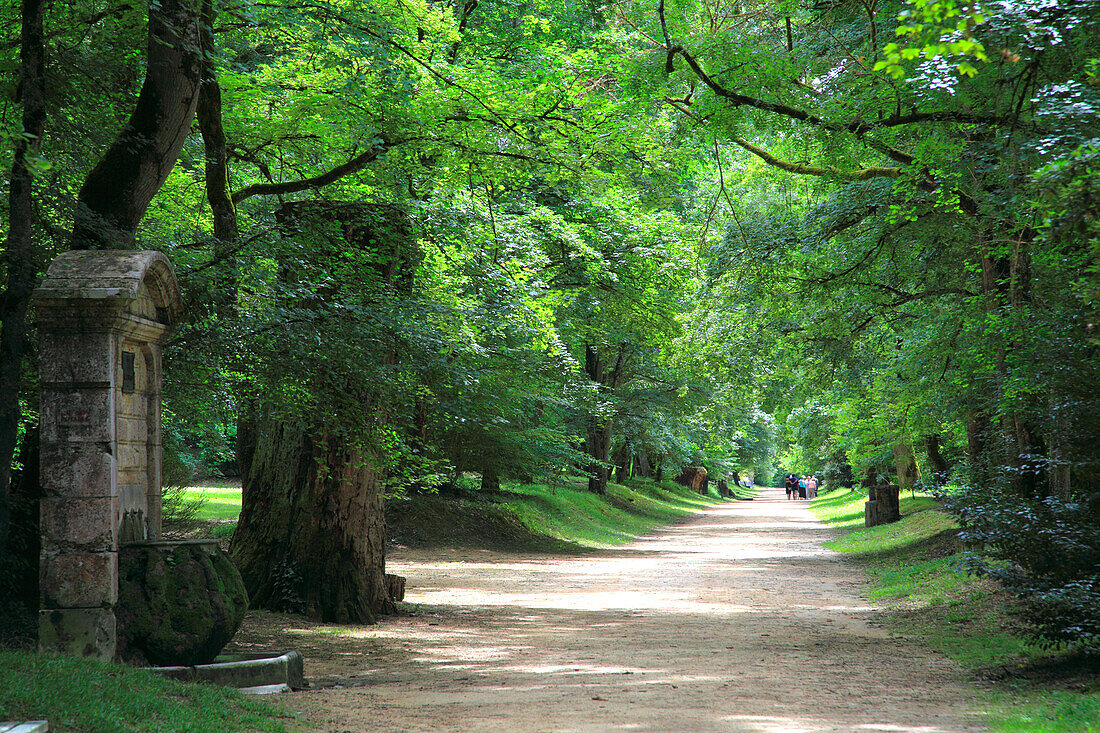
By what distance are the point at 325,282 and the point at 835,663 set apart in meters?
6.45

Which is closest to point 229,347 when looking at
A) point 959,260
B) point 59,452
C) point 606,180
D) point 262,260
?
point 262,260

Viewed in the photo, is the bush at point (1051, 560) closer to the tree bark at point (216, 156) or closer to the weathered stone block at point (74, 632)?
the weathered stone block at point (74, 632)

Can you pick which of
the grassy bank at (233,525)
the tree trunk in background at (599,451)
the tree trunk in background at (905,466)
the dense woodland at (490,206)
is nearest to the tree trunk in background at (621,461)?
the grassy bank at (233,525)

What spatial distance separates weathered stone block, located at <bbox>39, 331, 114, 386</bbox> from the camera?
667cm

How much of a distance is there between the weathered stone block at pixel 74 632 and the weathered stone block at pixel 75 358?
171 cm

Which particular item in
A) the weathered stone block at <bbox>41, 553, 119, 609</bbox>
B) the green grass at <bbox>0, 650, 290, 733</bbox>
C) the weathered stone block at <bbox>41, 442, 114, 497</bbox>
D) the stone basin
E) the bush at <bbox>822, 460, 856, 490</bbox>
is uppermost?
the weathered stone block at <bbox>41, 442, 114, 497</bbox>

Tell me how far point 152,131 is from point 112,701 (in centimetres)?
498

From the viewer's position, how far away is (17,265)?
677cm

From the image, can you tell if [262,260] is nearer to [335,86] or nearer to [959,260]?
[335,86]

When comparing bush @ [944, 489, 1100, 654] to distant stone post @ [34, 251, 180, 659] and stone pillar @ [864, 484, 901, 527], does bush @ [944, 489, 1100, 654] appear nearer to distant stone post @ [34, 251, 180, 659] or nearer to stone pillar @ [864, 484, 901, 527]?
distant stone post @ [34, 251, 180, 659]

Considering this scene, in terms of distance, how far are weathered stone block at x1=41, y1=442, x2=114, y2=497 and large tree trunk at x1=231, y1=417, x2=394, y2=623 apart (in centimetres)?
508

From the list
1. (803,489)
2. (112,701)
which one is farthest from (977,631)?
(803,489)

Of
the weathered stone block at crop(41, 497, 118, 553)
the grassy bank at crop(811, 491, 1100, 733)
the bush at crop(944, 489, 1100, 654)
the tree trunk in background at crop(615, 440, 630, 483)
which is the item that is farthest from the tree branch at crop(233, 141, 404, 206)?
the tree trunk in background at crop(615, 440, 630, 483)

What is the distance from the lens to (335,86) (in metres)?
10.4
